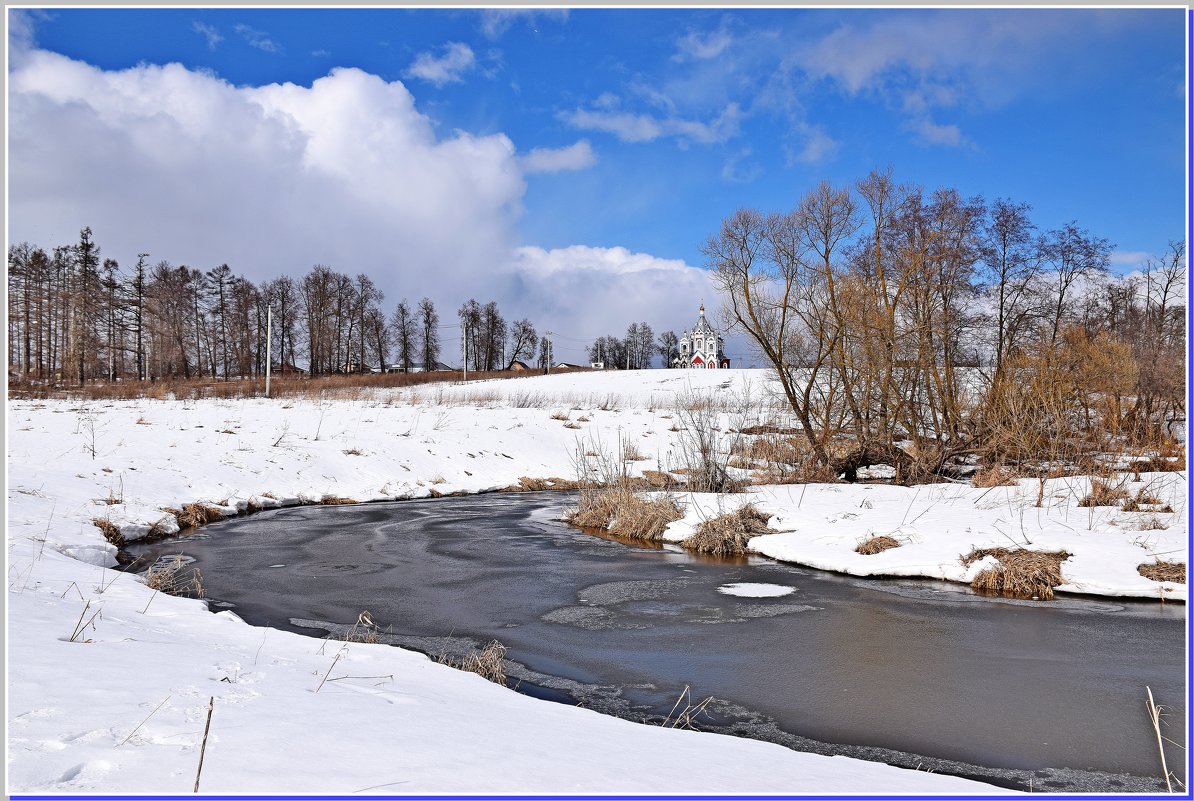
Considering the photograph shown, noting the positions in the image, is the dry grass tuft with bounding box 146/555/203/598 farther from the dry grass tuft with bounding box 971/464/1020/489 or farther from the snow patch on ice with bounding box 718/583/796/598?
the dry grass tuft with bounding box 971/464/1020/489

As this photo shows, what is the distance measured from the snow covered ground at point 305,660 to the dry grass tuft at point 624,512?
0.38 m

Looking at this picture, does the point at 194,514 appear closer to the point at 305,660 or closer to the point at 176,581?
the point at 176,581

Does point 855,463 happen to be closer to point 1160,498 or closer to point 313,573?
point 1160,498

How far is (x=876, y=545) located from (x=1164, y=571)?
3.42m

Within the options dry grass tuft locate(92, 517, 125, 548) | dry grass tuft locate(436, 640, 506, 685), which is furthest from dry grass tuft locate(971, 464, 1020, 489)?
dry grass tuft locate(92, 517, 125, 548)

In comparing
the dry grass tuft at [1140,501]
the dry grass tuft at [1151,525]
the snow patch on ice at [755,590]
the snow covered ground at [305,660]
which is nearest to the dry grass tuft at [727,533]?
the snow covered ground at [305,660]

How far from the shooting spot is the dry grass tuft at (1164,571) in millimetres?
9055

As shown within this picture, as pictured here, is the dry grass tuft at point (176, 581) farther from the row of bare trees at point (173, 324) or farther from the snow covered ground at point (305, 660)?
the row of bare trees at point (173, 324)

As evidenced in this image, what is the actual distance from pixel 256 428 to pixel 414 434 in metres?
4.81

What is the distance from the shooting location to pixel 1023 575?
947 cm

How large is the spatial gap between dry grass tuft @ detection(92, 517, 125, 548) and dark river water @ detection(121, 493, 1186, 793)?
0.33 metres

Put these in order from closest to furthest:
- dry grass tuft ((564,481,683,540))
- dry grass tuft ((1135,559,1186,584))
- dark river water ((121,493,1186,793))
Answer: dark river water ((121,493,1186,793)) < dry grass tuft ((1135,559,1186,584)) < dry grass tuft ((564,481,683,540))

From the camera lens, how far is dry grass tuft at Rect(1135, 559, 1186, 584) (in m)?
9.05

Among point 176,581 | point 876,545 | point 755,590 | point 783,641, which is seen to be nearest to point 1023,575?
point 876,545
